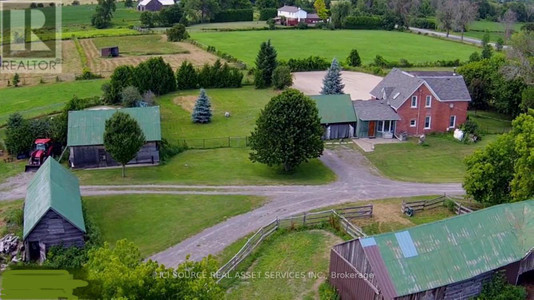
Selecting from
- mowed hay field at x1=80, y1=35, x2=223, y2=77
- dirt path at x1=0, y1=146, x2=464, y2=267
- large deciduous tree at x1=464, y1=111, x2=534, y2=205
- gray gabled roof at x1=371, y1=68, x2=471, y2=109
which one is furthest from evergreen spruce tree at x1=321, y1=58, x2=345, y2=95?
large deciduous tree at x1=464, y1=111, x2=534, y2=205

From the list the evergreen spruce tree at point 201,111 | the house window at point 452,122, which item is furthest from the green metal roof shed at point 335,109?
the evergreen spruce tree at point 201,111

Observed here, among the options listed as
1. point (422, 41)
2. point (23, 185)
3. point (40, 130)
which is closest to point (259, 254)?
point (23, 185)

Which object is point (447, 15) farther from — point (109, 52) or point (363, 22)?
point (109, 52)

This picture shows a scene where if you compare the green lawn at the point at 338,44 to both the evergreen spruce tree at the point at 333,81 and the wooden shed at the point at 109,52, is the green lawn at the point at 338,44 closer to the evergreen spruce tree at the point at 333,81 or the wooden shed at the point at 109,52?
the wooden shed at the point at 109,52

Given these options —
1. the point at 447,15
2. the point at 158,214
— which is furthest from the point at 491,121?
the point at 447,15

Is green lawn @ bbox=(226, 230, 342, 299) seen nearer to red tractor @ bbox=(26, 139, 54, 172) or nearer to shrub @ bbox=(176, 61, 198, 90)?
red tractor @ bbox=(26, 139, 54, 172)
